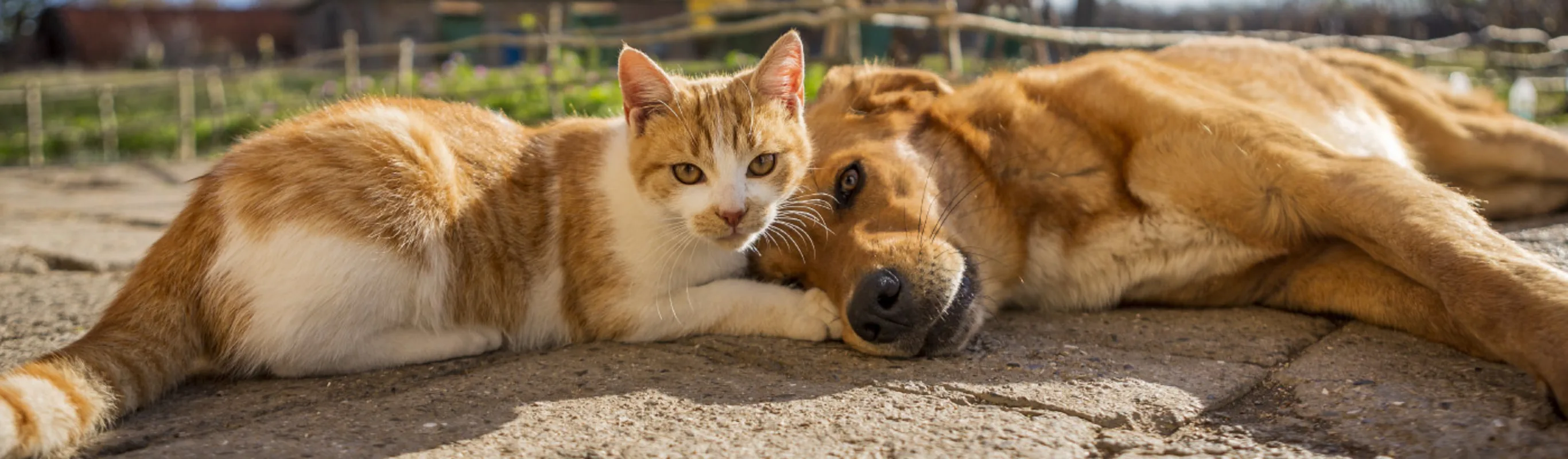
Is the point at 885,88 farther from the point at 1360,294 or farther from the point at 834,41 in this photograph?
the point at 834,41

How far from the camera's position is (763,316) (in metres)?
2.80

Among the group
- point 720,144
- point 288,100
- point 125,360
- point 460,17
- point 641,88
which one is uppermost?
point 460,17

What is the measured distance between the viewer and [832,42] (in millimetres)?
8500

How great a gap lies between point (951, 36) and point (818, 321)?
584 cm

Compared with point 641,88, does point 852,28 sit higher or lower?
higher

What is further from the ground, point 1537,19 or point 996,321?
point 1537,19

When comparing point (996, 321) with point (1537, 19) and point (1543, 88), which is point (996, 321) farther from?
point (1537, 19)

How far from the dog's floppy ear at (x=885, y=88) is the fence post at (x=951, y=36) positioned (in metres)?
4.20

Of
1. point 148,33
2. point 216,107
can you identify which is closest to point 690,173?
point 216,107

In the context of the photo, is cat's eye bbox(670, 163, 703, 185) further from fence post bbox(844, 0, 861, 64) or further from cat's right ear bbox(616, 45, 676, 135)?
fence post bbox(844, 0, 861, 64)

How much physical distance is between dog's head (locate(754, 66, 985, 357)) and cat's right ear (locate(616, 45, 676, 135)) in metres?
0.46

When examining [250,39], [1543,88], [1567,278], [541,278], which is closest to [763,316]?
[541,278]

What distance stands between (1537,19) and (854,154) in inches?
728

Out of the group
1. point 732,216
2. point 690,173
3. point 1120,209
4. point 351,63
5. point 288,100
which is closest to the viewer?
point 732,216
